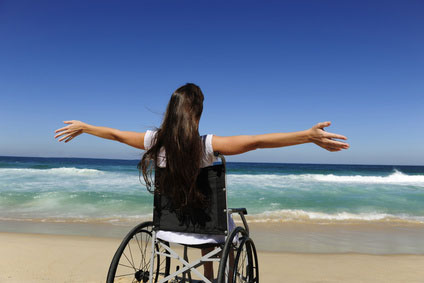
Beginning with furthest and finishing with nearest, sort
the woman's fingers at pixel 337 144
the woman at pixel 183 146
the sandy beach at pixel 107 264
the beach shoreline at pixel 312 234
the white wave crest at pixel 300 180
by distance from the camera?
the white wave crest at pixel 300 180
the beach shoreline at pixel 312 234
the sandy beach at pixel 107 264
the woman at pixel 183 146
the woman's fingers at pixel 337 144

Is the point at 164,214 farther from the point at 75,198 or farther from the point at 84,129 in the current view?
the point at 75,198

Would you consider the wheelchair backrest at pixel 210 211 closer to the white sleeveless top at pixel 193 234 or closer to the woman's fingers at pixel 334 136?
the white sleeveless top at pixel 193 234

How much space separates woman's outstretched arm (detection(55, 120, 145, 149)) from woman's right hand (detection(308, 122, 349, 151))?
3.46 ft

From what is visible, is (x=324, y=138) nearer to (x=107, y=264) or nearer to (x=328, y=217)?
(x=107, y=264)

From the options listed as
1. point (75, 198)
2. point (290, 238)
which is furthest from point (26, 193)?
point (290, 238)

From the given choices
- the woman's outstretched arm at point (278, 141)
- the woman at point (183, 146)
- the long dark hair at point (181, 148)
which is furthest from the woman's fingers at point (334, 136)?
the long dark hair at point (181, 148)

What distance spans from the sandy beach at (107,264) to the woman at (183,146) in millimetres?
2126

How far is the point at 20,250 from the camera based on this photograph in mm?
4262

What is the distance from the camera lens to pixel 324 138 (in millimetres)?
1440

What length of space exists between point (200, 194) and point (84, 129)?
891mm

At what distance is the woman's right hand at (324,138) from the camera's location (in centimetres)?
142

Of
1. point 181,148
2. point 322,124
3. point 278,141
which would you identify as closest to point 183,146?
point 181,148

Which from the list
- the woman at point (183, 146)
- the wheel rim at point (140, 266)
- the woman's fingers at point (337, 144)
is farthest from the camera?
the wheel rim at point (140, 266)

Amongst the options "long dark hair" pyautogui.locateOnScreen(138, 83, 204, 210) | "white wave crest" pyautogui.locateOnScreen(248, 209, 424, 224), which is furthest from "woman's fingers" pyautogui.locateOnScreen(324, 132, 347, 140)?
"white wave crest" pyautogui.locateOnScreen(248, 209, 424, 224)
